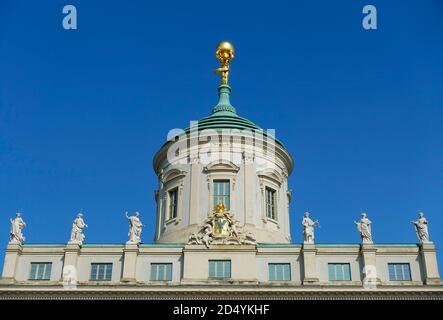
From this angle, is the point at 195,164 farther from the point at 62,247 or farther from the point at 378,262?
the point at 378,262

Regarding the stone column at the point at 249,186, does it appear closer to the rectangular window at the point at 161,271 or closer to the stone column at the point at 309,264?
the stone column at the point at 309,264

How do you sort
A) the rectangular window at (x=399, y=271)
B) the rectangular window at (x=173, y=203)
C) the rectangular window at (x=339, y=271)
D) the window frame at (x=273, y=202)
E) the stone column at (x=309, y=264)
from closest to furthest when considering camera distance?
1. the stone column at (x=309, y=264)
2. the rectangular window at (x=399, y=271)
3. the rectangular window at (x=339, y=271)
4. the window frame at (x=273, y=202)
5. the rectangular window at (x=173, y=203)

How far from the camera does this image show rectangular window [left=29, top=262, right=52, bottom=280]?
140ft

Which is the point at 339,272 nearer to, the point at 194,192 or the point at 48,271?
the point at 194,192

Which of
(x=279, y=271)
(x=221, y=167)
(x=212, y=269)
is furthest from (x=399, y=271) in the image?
(x=221, y=167)

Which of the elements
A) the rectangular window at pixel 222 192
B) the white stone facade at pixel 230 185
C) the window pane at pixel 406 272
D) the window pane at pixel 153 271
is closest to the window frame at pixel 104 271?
the window pane at pixel 153 271

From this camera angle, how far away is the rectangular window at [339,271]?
140ft

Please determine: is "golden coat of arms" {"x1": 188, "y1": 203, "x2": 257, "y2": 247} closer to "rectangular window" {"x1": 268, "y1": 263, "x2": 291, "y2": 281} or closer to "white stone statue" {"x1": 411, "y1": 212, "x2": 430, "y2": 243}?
"rectangular window" {"x1": 268, "y1": 263, "x2": 291, "y2": 281}

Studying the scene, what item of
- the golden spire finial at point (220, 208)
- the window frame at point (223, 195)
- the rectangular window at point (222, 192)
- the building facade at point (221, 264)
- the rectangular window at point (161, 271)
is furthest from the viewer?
the rectangular window at point (222, 192)

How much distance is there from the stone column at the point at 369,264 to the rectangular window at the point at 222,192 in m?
9.96

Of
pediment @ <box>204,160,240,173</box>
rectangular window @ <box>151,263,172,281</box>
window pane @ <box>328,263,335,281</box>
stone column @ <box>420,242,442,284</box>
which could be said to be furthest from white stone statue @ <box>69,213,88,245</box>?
stone column @ <box>420,242,442,284</box>

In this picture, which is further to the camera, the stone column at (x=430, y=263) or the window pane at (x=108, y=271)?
the window pane at (x=108, y=271)

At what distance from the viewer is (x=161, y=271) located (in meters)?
43.1
